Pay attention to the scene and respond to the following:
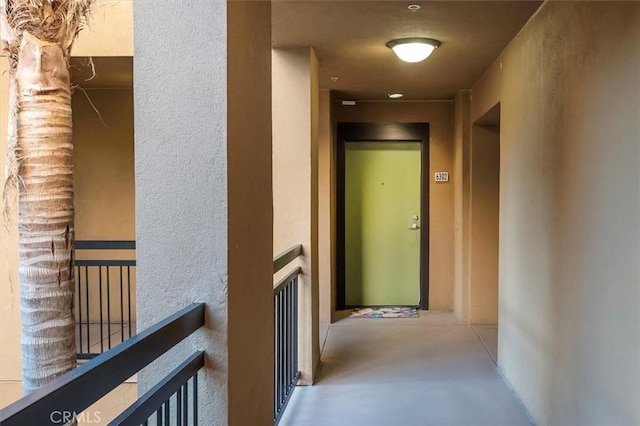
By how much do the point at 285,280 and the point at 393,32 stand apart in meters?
1.67

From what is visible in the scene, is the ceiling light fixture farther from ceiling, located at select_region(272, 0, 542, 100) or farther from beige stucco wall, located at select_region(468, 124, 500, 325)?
beige stucco wall, located at select_region(468, 124, 500, 325)

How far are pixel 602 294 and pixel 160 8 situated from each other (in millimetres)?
1870

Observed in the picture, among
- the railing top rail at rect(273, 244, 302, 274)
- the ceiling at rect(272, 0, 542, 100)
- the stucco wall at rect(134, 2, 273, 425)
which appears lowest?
the railing top rail at rect(273, 244, 302, 274)

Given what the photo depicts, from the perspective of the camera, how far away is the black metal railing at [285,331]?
9.46 ft

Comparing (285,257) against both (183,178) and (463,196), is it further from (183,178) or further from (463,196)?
(463,196)

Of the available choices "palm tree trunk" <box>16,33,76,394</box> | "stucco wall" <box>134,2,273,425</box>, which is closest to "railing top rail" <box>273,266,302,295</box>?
"palm tree trunk" <box>16,33,76,394</box>

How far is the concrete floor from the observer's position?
3.08 metres

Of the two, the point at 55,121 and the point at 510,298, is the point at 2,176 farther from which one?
the point at 510,298

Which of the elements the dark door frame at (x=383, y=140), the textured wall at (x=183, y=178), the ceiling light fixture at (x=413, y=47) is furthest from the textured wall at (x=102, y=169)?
the textured wall at (x=183, y=178)

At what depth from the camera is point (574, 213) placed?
7.58 feet

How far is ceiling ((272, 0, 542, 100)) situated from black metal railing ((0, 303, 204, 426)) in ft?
6.54

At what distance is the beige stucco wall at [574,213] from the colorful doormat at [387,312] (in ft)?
6.79

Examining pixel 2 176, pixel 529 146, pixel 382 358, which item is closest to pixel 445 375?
pixel 382 358

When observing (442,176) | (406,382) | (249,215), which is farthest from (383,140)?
(249,215)
